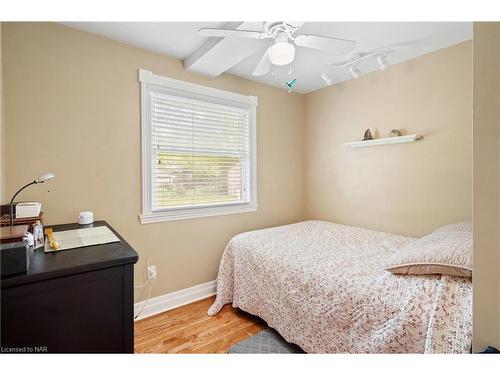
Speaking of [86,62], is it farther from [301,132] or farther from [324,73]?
[301,132]

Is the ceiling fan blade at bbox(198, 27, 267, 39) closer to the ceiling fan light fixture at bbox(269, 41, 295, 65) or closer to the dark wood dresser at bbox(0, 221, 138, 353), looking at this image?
the ceiling fan light fixture at bbox(269, 41, 295, 65)

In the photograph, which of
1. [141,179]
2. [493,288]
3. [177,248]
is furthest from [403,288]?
[141,179]

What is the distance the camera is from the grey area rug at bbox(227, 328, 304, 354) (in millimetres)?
1743

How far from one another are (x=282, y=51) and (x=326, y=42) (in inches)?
12.5

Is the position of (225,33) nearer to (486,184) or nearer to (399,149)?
(486,184)

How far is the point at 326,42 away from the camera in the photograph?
5.00 ft

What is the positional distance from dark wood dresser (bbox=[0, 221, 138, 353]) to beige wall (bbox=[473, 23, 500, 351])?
4.18 ft

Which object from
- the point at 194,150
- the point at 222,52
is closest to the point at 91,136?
the point at 194,150

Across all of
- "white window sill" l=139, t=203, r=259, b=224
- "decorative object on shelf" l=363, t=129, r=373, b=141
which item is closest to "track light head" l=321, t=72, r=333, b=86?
"decorative object on shelf" l=363, t=129, r=373, b=141

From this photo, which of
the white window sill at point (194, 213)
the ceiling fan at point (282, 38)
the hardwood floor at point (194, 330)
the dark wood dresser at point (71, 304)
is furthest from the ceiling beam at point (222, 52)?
the hardwood floor at point (194, 330)

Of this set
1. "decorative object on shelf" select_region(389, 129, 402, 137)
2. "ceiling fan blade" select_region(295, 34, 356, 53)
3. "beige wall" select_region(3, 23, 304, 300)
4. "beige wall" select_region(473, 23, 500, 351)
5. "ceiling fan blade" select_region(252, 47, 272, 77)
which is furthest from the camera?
"decorative object on shelf" select_region(389, 129, 402, 137)

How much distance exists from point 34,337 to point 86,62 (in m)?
1.89

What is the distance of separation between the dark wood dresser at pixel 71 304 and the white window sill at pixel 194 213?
113 centimetres
